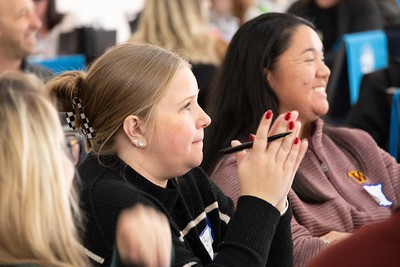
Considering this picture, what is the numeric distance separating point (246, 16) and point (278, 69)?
13.5 ft

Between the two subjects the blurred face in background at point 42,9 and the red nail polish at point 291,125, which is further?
the blurred face in background at point 42,9

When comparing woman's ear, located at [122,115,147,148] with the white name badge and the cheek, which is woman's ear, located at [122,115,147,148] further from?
the cheek

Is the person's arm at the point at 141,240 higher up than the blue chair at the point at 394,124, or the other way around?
the person's arm at the point at 141,240

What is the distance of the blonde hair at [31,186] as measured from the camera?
1567 millimetres

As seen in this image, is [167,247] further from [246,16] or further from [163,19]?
[246,16]

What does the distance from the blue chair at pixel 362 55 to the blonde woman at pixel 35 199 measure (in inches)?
149

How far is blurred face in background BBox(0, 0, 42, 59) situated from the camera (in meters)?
4.26

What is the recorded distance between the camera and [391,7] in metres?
7.20

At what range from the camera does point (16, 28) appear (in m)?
4.32

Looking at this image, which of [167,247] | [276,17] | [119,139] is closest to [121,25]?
[276,17]

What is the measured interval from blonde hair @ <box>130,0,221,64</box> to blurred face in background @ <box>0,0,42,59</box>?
76cm

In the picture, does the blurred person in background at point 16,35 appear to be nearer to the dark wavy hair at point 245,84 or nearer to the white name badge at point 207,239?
the dark wavy hair at point 245,84

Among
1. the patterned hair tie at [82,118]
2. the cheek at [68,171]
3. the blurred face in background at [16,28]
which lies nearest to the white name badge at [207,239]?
the patterned hair tie at [82,118]

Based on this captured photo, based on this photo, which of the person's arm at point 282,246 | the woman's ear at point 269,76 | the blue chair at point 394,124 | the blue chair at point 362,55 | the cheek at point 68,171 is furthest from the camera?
the blue chair at point 362,55
